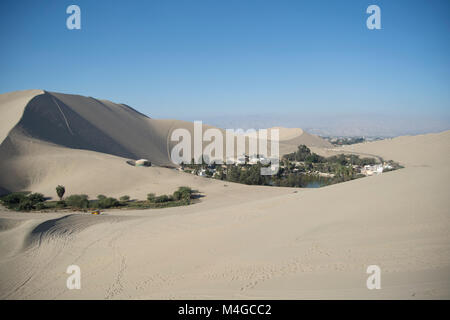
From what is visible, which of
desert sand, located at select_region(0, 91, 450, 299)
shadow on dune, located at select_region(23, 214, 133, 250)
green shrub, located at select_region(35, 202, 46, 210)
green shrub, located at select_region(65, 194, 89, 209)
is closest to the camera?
desert sand, located at select_region(0, 91, 450, 299)

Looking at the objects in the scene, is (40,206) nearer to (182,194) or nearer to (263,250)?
(182,194)

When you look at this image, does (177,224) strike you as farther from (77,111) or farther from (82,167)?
(77,111)

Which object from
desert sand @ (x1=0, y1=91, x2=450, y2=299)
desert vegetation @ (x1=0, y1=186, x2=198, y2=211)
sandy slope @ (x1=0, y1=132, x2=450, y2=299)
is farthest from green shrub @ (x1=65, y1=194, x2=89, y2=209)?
sandy slope @ (x1=0, y1=132, x2=450, y2=299)

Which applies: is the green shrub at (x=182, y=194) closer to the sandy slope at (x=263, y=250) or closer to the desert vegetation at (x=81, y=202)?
the desert vegetation at (x=81, y=202)

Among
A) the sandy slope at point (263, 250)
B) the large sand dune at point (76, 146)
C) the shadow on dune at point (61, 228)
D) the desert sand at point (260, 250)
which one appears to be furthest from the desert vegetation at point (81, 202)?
the sandy slope at point (263, 250)

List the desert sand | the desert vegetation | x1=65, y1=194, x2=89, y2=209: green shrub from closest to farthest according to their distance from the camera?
the desert sand, the desert vegetation, x1=65, y1=194, x2=89, y2=209: green shrub

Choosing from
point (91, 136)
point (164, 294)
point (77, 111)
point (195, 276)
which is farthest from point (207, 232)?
point (77, 111)

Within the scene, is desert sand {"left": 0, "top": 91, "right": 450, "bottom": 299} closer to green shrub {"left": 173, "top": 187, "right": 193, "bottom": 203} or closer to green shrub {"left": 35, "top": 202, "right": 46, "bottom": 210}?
green shrub {"left": 35, "top": 202, "right": 46, "bottom": 210}

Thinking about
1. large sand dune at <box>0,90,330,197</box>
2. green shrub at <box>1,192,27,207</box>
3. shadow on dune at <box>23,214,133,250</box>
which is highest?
large sand dune at <box>0,90,330,197</box>
